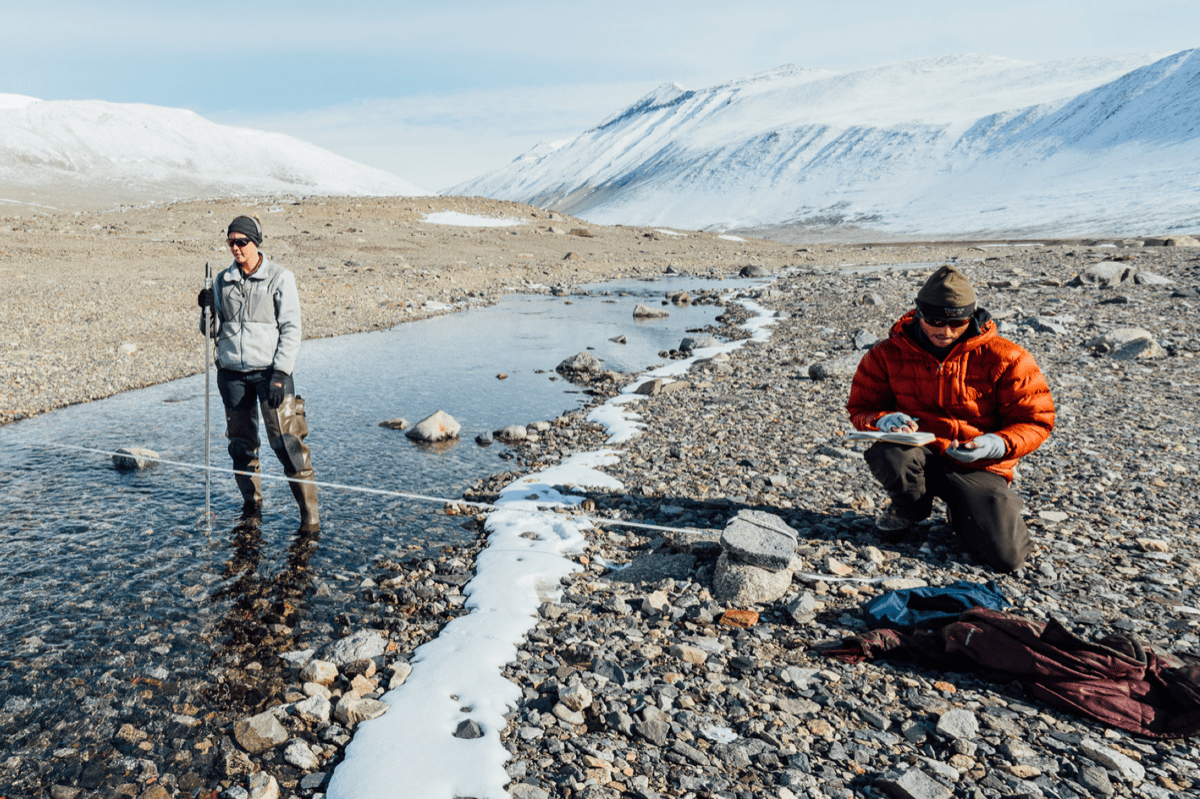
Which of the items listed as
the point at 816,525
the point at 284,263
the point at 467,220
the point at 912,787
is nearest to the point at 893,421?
the point at 816,525

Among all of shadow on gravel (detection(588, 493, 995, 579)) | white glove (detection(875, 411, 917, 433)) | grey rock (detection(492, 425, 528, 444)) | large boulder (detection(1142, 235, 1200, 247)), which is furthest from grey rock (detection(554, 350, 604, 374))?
large boulder (detection(1142, 235, 1200, 247))

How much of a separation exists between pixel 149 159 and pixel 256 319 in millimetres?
166912

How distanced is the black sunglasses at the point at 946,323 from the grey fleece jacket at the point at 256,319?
18.0ft

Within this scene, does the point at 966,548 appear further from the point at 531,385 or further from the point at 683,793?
the point at 531,385

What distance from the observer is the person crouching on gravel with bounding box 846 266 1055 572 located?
5.74 m

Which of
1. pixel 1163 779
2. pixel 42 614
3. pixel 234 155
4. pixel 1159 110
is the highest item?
pixel 1159 110

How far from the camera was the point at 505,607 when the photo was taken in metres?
5.59

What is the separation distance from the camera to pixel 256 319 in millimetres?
6461

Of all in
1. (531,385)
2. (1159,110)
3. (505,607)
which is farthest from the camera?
(1159,110)

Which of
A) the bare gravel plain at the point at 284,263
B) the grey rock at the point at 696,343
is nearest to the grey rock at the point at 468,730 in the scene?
the bare gravel plain at the point at 284,263

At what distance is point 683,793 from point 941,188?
200m

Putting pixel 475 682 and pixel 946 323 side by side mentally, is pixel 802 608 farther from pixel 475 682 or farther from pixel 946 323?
pixel 946 323

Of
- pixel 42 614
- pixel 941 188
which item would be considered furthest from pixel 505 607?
pixel 941 188

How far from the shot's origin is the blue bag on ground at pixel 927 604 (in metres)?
4.80
